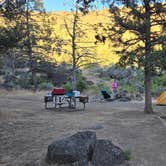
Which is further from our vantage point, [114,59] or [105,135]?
[114,59]

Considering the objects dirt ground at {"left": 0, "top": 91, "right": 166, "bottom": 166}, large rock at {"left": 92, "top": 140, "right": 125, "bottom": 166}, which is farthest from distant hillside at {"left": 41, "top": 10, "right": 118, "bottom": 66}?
large rock at {"left": 92, "top": 140, "right": 125, "bottom": 166}

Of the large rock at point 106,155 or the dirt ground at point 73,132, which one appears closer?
the large rock at point 106,155

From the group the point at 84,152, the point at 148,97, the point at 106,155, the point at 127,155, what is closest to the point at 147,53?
the point at 148,97

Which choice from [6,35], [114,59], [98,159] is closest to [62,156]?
[98,159]

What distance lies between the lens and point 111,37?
20469 mm

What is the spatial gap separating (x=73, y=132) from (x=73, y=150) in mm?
4652

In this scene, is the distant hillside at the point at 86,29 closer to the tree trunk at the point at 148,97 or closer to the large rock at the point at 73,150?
the tree trunk at the point at 148,97

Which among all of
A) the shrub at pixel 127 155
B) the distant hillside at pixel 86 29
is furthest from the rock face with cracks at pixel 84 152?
the distant hillside at pixel 86 29

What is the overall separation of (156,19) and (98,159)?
1163cm

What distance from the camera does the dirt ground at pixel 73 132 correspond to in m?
10.4

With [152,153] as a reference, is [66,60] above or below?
above

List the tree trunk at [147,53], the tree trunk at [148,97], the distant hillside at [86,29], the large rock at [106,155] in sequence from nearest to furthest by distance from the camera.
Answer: the large rock at [106,155] → the tree trunk at [147,53] → the tree trunk at [148,97] → the distant hillside at [86,29]

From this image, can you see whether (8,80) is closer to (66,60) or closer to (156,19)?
(66,60)

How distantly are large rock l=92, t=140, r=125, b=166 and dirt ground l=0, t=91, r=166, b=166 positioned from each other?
0.34 meters
